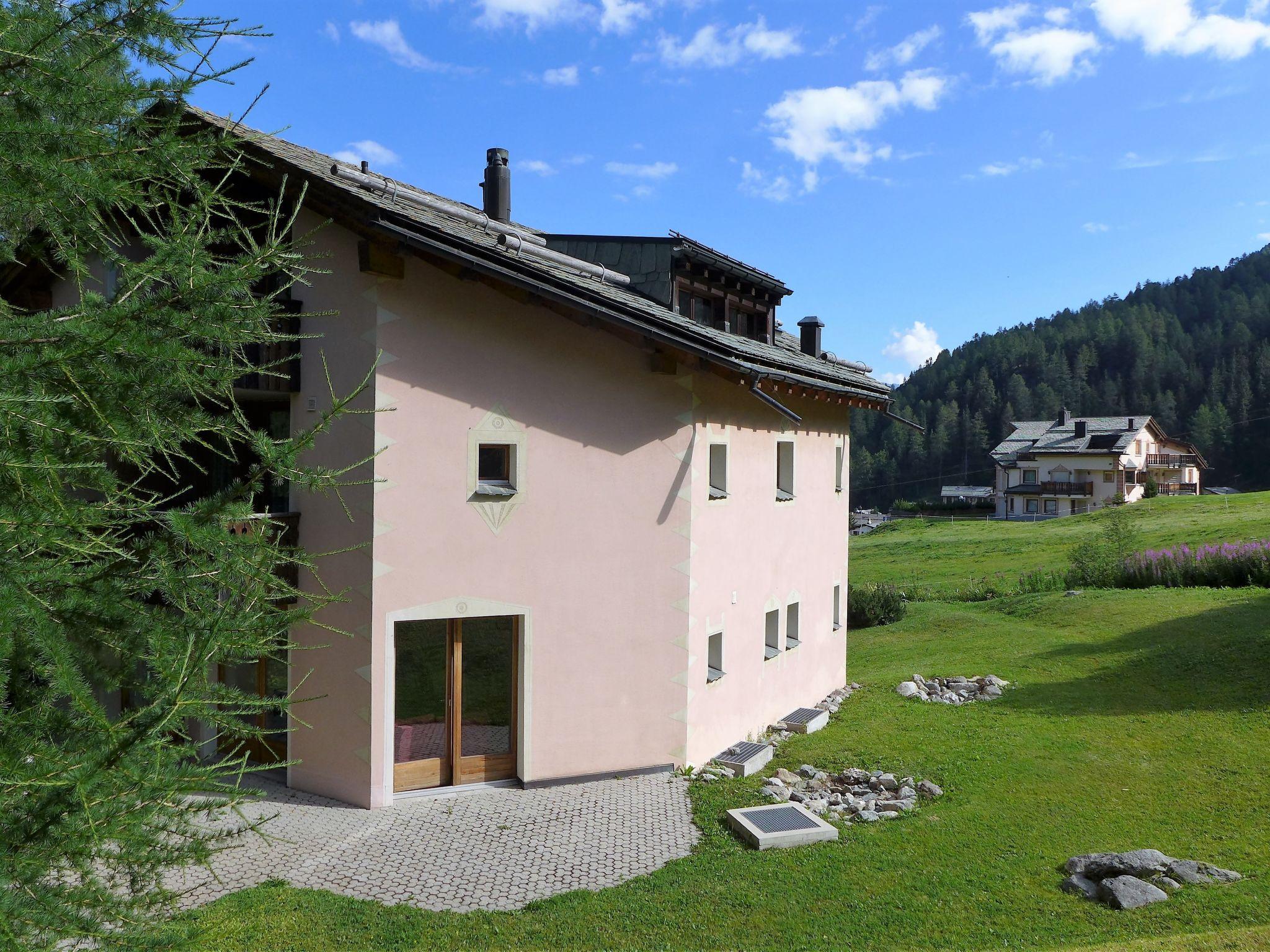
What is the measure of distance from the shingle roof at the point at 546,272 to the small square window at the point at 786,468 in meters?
1.39

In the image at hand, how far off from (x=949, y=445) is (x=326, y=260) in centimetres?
11733

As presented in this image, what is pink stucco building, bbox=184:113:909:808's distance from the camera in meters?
10.7

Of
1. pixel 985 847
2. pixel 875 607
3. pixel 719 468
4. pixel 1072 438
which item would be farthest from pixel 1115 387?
pixel 985 847

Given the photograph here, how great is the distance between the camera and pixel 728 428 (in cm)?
1382

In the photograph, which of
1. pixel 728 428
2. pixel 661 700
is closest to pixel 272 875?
pixel 661 700

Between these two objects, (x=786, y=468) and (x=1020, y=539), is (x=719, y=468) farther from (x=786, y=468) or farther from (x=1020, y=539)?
(x=1020, y=539)

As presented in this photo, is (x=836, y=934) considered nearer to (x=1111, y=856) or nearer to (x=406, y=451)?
(x=1111, y=856)

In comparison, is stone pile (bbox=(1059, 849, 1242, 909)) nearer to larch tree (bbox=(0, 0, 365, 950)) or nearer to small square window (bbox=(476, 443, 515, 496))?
small square window (bbox=(476, 443, 515, 496))

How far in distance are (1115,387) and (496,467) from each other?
12167 cm

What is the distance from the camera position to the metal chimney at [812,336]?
20750 mm

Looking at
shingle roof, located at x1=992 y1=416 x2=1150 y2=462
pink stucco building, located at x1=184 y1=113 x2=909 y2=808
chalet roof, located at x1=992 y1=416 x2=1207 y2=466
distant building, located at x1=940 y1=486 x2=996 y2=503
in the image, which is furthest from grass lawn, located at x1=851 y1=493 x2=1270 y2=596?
distant building, located at x1=940 y1=486 x2=996 y2=503

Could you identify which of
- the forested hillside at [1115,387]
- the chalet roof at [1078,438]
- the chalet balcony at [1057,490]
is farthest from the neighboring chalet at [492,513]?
the forested hillside at [1115,387]

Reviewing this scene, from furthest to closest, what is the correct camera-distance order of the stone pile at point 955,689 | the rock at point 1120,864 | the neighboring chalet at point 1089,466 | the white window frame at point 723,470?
the neighboring chalet at point 1089,466 < the stone pile at point 955,689 < the white window frame at point 723,470 < the rock at point 1120,864

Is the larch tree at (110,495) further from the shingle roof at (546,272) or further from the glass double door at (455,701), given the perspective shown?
the glass double door at (455,701)
